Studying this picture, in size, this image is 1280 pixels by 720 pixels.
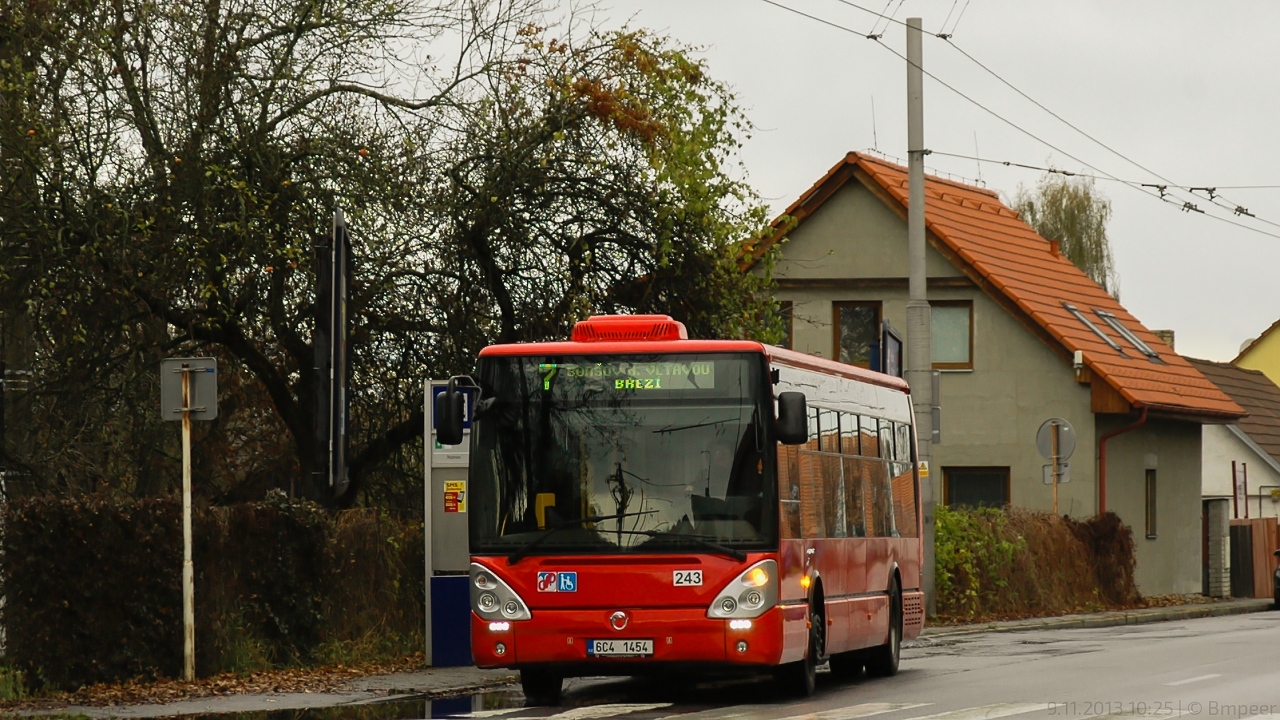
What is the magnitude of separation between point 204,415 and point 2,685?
2748 millimetres

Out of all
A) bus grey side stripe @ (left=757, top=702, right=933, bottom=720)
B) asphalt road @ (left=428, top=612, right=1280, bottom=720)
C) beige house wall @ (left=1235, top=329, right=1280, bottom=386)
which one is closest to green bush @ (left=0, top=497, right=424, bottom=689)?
asphalt road @ (left=428, top=612, right=1280, bottom=720)

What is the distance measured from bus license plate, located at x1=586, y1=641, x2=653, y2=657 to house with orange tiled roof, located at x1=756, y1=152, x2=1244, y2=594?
22.3 metres

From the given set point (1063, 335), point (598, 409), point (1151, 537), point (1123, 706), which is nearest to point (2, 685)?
point (598, 409)

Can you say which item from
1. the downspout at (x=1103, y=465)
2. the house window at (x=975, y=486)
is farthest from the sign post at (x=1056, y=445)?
the house window at (x=975, y=486)

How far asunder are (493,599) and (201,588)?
11.3ft

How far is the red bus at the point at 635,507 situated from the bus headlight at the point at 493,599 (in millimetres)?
11

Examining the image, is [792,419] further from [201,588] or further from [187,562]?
[201,588]

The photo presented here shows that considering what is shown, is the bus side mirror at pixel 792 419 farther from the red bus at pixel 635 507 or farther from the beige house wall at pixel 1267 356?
the beige house wall at pixel 1267 356

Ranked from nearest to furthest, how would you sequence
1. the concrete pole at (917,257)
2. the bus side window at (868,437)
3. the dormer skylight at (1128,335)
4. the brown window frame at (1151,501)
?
the bus side window at (868,437) < the concrete pole at (917,257) < the brown window frame at (1151,501) < the dormer skylight at (1128,335)

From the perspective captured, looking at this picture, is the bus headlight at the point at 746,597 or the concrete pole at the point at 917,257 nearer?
the bus headlight at the point at 746,597

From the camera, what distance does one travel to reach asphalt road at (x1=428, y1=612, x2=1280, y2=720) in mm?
14406

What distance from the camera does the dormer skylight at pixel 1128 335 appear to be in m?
42.2

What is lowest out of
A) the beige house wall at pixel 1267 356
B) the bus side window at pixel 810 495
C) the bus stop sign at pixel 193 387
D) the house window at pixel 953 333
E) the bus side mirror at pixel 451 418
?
the bus side window at pixel 810 495

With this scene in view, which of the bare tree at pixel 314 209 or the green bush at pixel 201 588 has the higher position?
the bare tree at pixel 314 209
